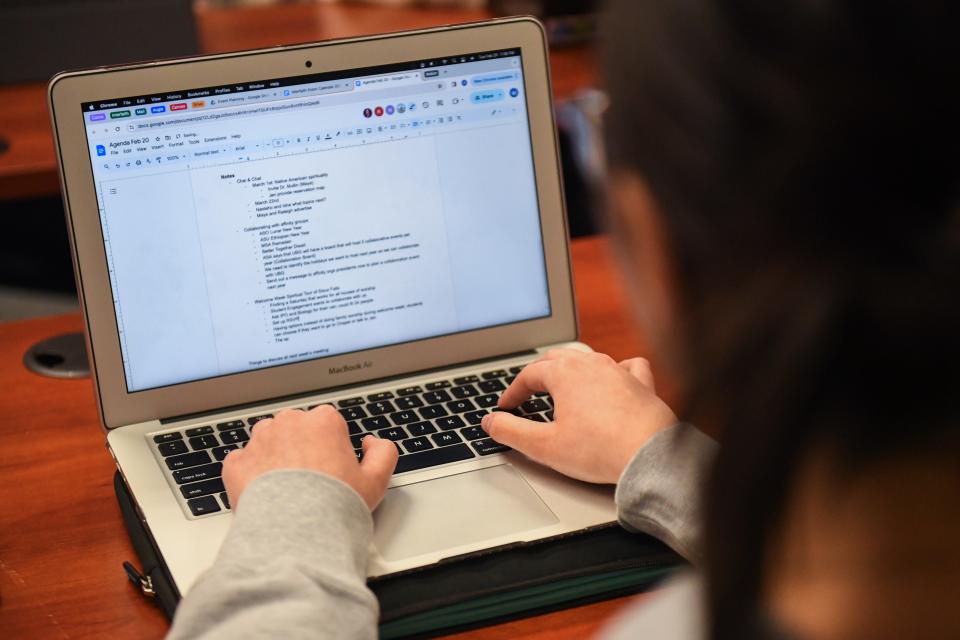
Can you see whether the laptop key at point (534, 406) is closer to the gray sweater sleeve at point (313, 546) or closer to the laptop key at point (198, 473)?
the gray sweater sleeve at point (313, 546)

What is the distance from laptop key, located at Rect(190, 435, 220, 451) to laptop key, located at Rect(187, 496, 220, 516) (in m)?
0.08

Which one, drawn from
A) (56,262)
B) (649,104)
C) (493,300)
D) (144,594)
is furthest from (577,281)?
(56,262)

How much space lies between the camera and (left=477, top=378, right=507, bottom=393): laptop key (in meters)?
0.98

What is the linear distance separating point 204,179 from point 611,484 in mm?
430

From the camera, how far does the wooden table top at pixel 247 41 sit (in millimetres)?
1651

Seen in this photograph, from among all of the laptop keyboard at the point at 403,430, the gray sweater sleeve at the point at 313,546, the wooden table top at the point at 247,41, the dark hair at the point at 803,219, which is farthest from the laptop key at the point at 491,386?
the wooden table top at the point at 247,41

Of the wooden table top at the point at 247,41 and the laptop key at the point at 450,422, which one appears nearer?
the laptop key at the point at 450,422

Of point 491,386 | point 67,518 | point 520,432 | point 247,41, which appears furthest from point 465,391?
point 247,41

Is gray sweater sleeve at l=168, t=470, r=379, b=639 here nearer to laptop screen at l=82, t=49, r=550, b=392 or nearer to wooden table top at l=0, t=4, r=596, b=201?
laptop screen at l=82, t=49, r=550, b=392

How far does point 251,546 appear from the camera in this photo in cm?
68

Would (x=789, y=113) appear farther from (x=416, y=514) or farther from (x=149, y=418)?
(x=149, y=418)

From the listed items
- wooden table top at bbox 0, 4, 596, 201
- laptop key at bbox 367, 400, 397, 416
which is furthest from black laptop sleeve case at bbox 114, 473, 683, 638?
wooden table top at bbox 0, 4, 596, 201

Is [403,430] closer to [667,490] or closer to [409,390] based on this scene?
[409,390]

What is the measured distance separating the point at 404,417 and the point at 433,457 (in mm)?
74
